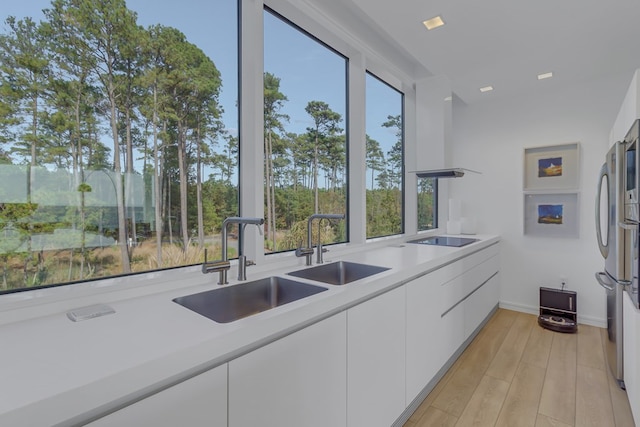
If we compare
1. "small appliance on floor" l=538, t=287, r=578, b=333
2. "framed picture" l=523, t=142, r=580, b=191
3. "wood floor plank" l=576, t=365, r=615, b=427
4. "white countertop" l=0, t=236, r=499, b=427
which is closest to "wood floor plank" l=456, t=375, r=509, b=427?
"wood floor plank" l=576, t=365, r=615, b=427

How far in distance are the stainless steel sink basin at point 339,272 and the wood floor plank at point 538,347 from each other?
1701 millimetres

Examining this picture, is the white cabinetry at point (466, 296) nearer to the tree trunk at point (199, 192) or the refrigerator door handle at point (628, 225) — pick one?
the refrigerator door handle at point (628, 225)

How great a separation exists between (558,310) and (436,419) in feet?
7.47

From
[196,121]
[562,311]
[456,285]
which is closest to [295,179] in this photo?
[196,121]

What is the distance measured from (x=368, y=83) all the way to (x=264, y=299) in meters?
2.32

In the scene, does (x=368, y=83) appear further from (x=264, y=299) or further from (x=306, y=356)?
(x=306, y=356)

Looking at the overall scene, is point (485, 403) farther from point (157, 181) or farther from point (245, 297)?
point (157, 181)

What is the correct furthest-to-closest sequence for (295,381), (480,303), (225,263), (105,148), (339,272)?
1. (480,303)
2. (339,272)
3. (225,263)
4. (105,148)
5. (295,381)

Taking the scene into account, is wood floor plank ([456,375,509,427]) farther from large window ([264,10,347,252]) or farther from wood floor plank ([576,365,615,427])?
large window ([264,10,347,252])

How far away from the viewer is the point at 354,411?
138 cm

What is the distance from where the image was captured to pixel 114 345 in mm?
807

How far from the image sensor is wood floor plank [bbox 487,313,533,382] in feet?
7.58

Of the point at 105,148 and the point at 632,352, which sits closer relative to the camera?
the point at 105,148

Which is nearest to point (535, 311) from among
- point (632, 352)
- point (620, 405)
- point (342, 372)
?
point (620, 405)
